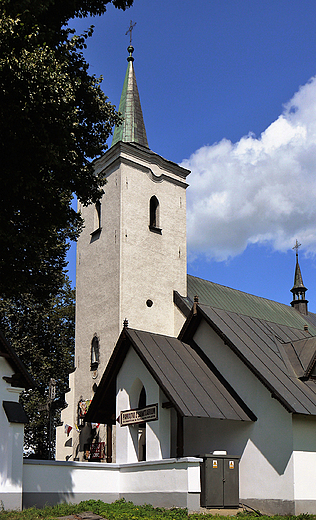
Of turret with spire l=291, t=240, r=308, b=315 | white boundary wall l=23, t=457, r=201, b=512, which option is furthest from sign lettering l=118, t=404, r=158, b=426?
turret with spire l=291, t=240, r=308, b=315

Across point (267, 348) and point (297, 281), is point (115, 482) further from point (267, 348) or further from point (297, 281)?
point (297, 281)

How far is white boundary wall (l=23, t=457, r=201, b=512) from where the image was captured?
14391 mm

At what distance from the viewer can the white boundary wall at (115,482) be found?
14391mm

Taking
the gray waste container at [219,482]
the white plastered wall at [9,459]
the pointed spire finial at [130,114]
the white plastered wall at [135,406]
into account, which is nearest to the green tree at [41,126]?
the white plastered wall at [9,459]

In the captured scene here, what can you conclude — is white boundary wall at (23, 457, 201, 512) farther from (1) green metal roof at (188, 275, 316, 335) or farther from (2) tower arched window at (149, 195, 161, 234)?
(2) tower arched window at (149, 195, 161, 234)

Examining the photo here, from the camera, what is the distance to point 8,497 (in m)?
14.4

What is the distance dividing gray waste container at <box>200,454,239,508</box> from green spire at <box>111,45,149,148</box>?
61.0 ft

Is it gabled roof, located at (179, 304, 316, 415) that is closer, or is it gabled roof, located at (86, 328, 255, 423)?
gabled roof, located at (179, 304, 316, 415)

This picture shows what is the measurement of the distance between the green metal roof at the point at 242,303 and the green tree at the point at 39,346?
7.88 meters

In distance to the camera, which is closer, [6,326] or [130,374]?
[130,374]

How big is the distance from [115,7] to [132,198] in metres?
13.9

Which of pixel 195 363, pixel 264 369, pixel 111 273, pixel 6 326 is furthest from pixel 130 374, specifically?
pixel 6 326

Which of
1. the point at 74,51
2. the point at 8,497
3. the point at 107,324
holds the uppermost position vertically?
the point at 74,51

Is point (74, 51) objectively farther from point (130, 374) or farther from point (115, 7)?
point (130, 374)
